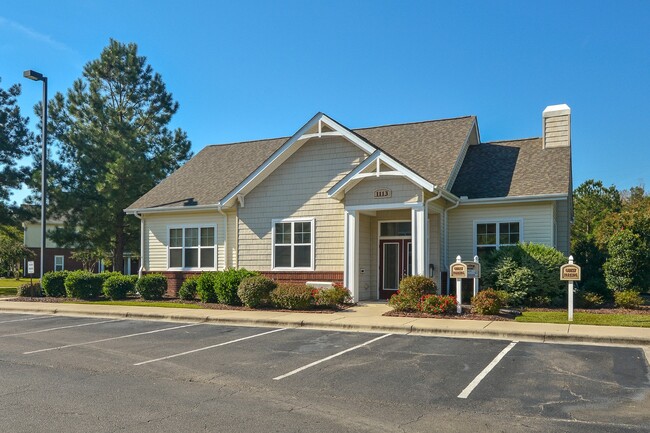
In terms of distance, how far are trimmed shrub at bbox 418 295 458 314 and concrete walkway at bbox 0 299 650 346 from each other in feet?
2.91

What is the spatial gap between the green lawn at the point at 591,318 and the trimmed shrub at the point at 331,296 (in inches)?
212

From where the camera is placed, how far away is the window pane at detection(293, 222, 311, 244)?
1981 centimetres

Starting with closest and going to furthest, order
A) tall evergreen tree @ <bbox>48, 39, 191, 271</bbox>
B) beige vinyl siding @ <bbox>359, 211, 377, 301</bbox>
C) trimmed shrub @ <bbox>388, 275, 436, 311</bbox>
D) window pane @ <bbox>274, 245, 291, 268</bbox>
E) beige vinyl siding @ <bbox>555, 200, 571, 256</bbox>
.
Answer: trimmed shrub @ <bbox>388, 275, 436, 311</bbox> < beige vinyl siding @ <bbox>359, 211, 377, 301</bbox> < beige vinyl siding @ <bbox>555, 200, 571, 256</bbox> < window pane @ <bbox>274, 245, 291, 268</bbox> < tall evergreen tree @ <bbox>48, 39, 191, 271</bbox>

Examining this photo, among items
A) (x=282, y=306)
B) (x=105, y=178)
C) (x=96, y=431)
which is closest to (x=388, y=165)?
(x=282, y=306)

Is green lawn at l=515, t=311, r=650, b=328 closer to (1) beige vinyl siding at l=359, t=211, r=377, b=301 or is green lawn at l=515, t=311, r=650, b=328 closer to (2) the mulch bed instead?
(2) the mulch bed

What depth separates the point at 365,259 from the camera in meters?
19.6

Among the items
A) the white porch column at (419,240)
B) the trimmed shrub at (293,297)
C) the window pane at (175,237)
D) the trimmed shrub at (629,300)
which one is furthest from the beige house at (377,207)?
the trimmed shrub at (629,300)

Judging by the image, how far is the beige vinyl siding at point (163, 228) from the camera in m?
22.3

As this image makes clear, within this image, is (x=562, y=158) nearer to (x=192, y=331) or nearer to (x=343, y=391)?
(x=192, y=331)

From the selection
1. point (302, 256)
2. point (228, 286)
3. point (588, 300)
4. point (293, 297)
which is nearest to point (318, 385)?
point (293, 297)

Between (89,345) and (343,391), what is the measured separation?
651 centimetres

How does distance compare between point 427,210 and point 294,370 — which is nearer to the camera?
point 294,370

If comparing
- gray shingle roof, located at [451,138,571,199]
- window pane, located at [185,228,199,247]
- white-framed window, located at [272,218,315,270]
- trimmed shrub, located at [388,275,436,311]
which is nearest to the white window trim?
gray shingle roof, located at [451,138,571,199]

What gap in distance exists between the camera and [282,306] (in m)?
17.2
